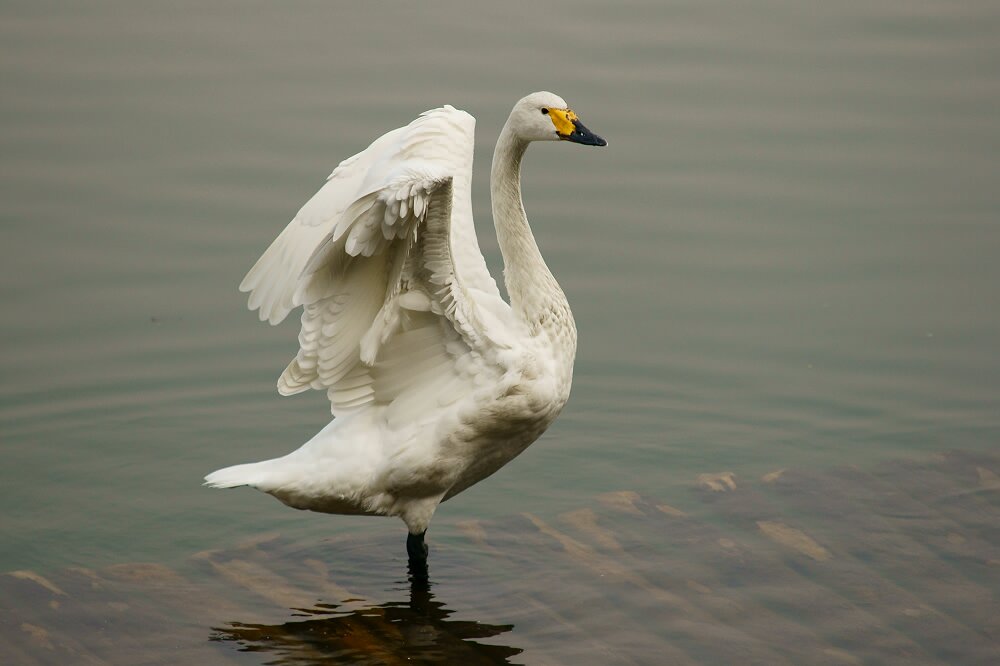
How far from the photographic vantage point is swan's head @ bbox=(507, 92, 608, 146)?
291 inches

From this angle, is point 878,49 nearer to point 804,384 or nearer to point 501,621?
point 804,384

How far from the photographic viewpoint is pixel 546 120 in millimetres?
7387

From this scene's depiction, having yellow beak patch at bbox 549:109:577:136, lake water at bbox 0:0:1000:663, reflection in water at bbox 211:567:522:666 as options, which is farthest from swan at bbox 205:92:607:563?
lake water at bbox 0:0:1000:663

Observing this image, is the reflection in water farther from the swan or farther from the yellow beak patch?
the yellow beak patch

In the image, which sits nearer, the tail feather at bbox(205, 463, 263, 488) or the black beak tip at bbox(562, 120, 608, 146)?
the tail feather at bbox(205, 463, 263, 488)

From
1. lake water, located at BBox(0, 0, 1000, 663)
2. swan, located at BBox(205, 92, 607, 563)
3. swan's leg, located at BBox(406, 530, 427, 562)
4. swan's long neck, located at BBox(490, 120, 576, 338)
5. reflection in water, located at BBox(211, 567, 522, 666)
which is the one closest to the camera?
reflection in water, located at BBox(211, 567, 522, 666)

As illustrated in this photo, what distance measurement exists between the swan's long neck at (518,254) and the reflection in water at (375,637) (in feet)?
4.76

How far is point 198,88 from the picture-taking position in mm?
13180

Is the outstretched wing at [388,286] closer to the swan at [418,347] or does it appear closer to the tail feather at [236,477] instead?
the swan at [418,347]

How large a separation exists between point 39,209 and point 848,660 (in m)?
7.17

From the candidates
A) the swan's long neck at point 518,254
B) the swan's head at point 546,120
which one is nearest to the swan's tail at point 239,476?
the swan's long neck at point 518,254

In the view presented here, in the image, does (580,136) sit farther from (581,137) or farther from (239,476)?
(239,476)

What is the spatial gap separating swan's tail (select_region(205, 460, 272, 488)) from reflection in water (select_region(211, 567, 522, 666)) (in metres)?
0.64

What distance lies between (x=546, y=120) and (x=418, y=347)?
1.24 meters
